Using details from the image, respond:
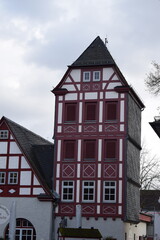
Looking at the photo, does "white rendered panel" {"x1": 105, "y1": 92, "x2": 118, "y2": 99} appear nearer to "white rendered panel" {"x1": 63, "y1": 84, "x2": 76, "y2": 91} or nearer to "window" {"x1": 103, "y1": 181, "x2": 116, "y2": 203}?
"white rendered panel" {"x1": 63, "y1": 84, "x2": 76, "y2": 91}

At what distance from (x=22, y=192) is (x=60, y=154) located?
383 centimetres

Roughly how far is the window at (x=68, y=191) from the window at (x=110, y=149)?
3186mm

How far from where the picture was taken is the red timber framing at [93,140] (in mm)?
39312

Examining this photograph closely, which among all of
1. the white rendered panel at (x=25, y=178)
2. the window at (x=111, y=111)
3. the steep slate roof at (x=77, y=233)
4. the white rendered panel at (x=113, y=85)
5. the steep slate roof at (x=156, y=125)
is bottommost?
the steep slate roof at (x=77, y=233)

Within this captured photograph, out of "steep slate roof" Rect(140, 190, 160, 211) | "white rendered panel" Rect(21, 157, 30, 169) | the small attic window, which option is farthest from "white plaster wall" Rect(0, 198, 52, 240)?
"steep slate roof" Rect(140, 190, 160, 211)

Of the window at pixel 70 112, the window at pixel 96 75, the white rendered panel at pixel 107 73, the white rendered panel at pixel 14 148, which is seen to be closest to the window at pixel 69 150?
the window at pixel 70 112

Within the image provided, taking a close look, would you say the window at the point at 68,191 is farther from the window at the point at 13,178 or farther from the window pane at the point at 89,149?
the window at the point at 13,178

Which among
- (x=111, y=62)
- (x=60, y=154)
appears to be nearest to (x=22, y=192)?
(x=60, y=154)

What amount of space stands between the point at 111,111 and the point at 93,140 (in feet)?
7.97

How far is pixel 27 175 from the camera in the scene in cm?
4006

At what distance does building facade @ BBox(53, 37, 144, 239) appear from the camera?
39125 mm

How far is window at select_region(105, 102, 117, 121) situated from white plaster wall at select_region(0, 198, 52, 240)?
24.2 ft

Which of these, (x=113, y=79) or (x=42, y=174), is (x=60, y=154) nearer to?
(x=42, y=174)

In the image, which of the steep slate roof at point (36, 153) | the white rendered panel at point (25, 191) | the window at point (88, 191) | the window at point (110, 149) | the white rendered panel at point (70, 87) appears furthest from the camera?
the white rendered panel at point (70, 87)
